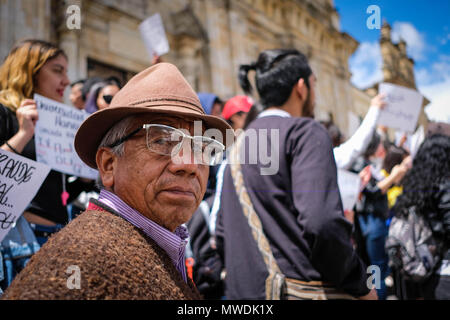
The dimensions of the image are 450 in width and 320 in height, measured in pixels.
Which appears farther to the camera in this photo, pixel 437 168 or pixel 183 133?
pixel 437 168

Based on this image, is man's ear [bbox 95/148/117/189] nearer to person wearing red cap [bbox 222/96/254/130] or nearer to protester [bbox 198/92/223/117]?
protester [bbox 198/92/223/117]

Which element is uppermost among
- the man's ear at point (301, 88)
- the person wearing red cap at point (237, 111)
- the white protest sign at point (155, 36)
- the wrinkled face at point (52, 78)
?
the white protest sign at point (155, 36)

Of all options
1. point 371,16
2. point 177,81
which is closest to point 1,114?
point 177,81

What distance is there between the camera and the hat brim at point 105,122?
129 centimetres

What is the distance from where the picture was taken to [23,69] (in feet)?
7.80

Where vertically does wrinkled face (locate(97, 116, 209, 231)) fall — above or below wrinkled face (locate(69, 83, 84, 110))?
below

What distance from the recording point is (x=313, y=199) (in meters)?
1.79

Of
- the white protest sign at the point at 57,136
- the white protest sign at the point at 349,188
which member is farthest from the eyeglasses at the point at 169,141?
the white protest sign at the point at 349,188

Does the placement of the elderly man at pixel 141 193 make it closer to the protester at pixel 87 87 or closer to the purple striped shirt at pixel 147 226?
the purple striped shirt at pixel 147 226

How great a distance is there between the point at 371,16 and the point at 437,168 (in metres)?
1.39

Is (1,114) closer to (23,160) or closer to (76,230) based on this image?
(23,160)

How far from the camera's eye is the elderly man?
964mm

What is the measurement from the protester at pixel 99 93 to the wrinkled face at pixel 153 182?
197 centimetres

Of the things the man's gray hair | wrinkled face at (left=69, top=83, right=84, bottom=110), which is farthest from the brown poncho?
wrinkled face at (left=69, top=83, right=84, bottom=110)
